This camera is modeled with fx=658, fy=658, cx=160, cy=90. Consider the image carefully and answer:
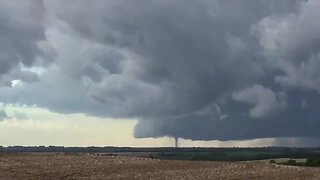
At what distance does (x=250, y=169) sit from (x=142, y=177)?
34.1 ft

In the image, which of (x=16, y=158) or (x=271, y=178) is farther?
(x=16, y=158)

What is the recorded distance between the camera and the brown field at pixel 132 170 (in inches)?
1868

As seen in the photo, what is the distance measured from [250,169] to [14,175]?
1875 cm

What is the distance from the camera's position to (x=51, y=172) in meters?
49.2

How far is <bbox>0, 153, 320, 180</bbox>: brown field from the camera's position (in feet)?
156

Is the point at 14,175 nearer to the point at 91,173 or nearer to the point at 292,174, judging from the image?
the point at 91,173

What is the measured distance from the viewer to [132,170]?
172 feet

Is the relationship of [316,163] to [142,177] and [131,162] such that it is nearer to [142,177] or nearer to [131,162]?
[131,162]

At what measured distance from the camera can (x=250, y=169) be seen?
175ft

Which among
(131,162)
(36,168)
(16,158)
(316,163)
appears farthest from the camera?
(316,163)

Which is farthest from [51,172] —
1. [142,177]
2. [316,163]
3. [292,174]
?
[316,163]

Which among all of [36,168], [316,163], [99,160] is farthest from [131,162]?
[316,163]

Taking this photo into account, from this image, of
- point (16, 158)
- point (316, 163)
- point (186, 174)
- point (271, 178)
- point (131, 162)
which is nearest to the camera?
point (271, 178)

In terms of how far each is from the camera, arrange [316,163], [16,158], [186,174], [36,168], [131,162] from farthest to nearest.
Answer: [316,163] → [16,158] → [131,162] → [36,168] → [186,174]
